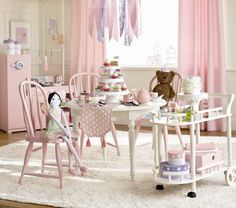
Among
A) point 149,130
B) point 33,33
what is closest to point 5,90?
point 33,33

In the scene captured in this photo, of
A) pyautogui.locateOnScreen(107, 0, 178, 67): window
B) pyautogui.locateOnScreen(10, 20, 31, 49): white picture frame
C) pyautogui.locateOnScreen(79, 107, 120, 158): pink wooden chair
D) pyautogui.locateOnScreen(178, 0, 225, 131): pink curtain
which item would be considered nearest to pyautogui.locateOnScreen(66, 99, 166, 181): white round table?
pyautogui.locateOnScreen(79, 107, 120, 158): pink wooden chair

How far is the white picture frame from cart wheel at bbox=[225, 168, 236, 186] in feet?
13.0

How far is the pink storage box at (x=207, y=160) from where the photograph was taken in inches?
148

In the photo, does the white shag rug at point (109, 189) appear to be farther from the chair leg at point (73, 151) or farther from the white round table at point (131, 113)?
the white round table at point (131, 113)

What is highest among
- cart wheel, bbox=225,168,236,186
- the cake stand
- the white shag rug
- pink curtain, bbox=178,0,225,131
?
pink curtain, bbox=178,0,225,131

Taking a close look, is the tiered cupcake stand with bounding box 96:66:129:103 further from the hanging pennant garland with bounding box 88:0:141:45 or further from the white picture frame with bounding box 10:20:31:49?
the white picture frame with bounding box 10:20:31:49

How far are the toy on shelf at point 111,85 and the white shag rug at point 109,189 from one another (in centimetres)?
66

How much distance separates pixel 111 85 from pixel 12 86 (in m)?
2.33

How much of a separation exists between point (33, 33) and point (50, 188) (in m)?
3.80

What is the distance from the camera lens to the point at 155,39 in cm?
693

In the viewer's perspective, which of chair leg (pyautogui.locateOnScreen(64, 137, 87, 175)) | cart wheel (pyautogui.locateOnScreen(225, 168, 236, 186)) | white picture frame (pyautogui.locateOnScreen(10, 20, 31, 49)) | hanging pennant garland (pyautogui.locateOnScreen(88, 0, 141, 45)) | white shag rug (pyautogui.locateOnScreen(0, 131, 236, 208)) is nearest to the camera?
white shag rug (pyautogui.locateOnScreen(0, 131, 236, 208))

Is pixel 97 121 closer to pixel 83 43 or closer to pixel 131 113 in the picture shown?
pixel 131 113

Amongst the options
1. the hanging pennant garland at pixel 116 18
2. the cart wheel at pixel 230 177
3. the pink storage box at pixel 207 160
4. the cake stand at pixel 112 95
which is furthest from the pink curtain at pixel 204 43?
the pink storage box at pixel 207 160

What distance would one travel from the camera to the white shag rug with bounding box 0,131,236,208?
3.55 m
